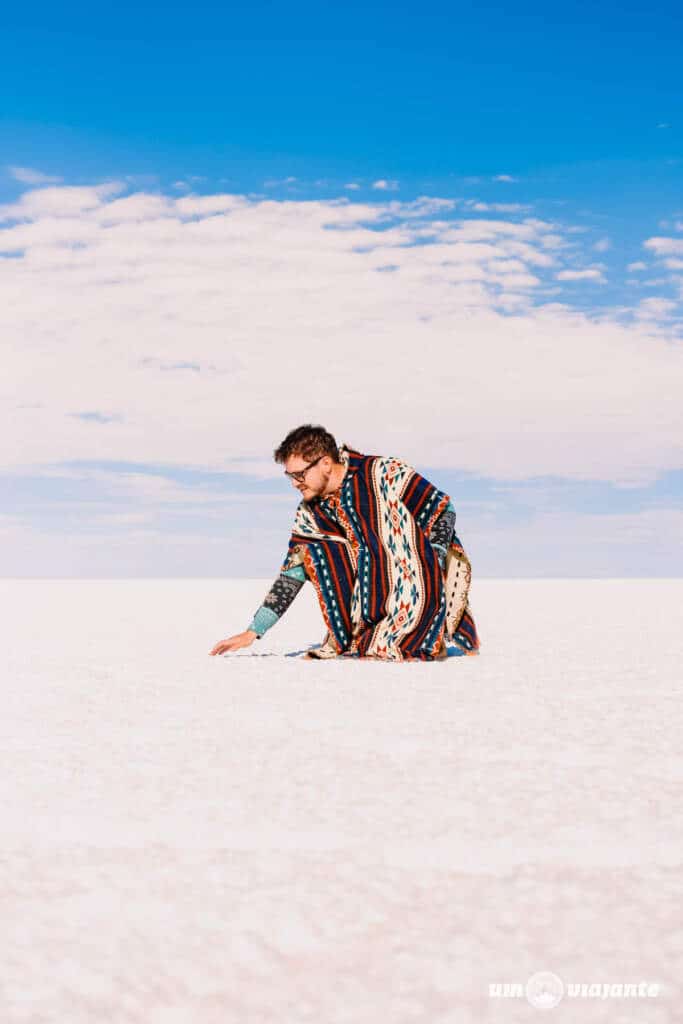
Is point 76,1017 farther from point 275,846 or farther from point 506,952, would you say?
point 275,846

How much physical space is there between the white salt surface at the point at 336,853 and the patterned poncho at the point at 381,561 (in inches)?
41.3

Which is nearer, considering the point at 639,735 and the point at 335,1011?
the point at 335,1011

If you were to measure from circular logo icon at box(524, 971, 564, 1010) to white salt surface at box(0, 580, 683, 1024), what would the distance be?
0.01m

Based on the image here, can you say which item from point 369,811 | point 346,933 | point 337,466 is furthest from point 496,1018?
point 337,466

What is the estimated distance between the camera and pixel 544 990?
1596mm

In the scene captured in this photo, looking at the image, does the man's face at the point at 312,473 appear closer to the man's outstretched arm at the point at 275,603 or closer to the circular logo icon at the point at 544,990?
the man's outstretched arm at the point at 275,603

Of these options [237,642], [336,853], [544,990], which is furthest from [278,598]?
[544,990]

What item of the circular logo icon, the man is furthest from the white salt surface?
the man

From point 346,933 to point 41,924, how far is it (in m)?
0.50

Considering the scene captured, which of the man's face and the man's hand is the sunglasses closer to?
the man's face

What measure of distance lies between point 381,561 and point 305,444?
75 centimetres

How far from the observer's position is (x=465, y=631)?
6375mm

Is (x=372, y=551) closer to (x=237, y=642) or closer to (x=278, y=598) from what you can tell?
(x=278, y=598)

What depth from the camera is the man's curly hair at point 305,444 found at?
5.66 meters
